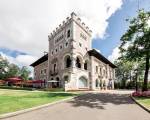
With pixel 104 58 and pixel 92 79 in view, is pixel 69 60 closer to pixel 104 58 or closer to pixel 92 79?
pixel 92 79

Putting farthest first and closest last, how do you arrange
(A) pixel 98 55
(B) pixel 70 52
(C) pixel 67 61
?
(A) pixel 98 55 < (C) pixel 67 61 < (B) pixel 70 52

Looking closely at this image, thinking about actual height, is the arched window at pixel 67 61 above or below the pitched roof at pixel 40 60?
below

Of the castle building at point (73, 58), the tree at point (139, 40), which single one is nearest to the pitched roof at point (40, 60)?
the castle building at point (73, 58)

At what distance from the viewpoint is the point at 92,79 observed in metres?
44.2

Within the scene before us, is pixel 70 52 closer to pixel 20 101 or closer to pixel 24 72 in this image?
pixel 20 101

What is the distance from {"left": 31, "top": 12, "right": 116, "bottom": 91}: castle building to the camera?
40.3 metres

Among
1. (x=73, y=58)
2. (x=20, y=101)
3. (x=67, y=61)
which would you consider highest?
(x=73, y=58)

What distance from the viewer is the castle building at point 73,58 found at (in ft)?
132

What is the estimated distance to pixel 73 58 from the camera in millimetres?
39969

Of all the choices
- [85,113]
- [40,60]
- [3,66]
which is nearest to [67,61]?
[40,60]

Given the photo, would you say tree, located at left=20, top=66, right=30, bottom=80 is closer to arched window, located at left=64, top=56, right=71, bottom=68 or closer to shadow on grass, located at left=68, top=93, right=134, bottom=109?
arched window, located at left=64, top=56, right=71, bottom=68

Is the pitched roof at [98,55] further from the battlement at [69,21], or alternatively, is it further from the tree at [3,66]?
the tree at [3,66]

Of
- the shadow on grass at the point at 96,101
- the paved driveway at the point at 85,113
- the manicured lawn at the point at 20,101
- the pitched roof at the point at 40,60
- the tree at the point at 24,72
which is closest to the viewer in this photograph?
→ the paved driveway at the point at 85,113

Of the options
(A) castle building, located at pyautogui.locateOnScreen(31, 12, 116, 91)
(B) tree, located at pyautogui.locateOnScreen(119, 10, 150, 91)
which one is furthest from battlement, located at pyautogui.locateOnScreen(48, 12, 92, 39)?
(B) tree, located at pyautogui.locateOnScreen(119, 10, 150, 91)
